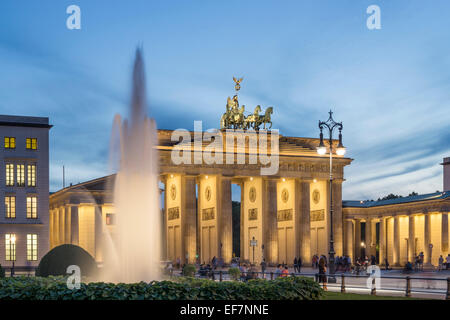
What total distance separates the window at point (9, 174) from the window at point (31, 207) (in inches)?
84.8

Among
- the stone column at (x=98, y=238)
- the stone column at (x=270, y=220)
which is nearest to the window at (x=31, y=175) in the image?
the stone column at (x=98, y=238)

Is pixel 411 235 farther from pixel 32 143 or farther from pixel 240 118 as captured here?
pixel 32 143

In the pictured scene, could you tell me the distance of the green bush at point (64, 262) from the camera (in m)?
33.2

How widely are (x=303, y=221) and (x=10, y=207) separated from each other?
116 ft

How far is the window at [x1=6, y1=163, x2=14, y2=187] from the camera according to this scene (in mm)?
67438

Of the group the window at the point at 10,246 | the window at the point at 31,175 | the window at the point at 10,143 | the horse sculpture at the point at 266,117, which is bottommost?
the window at the point at 10,246

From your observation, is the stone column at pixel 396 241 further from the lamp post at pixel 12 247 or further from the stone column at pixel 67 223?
the lamp post at pixel 12 247

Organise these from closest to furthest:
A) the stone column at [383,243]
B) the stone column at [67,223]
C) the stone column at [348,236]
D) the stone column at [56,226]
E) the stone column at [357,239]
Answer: the stone column at [67,223] → the stone column at [56,226] → the stone column at [383,243] → the stone column at [348,236] → the stone column at [357,239]

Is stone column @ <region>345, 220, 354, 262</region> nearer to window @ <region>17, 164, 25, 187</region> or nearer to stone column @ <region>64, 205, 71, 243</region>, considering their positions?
stone column @ <region>64, 205, 71, 243</region>

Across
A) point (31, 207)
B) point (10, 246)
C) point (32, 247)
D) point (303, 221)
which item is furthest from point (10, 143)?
point (303, 221)

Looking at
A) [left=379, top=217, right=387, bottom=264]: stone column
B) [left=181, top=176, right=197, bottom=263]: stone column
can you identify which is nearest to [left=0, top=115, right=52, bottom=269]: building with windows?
[left=181, top=176, right=197, bottom=263]: stone column

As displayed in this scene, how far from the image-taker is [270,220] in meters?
86.2
